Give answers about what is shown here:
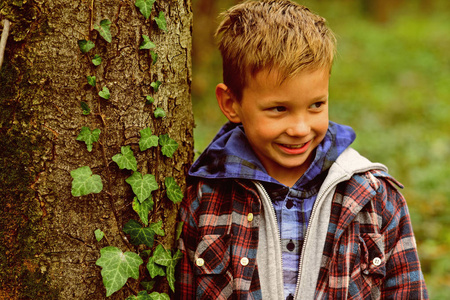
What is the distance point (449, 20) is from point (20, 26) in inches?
759

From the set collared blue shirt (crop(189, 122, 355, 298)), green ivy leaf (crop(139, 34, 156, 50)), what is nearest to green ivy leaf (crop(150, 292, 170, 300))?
collared blue shirt (crop(189, 122, 355, 298))

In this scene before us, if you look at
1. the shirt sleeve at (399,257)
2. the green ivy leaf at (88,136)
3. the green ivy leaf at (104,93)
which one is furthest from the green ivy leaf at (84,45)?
the shirt sleeve at (399,257)

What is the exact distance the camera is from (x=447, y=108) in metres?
8.52

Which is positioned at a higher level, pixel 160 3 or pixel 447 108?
pixel 447 108

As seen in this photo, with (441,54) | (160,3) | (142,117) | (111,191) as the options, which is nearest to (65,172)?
(111,191)

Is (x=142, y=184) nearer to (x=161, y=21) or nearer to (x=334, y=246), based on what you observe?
(x=161, y=21)

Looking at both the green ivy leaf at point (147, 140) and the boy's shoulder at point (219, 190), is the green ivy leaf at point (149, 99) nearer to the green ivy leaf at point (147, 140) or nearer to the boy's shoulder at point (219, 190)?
the green ivy leaf at point (147, 140)

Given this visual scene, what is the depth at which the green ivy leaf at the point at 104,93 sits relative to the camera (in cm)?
177

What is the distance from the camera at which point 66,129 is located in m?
1.77

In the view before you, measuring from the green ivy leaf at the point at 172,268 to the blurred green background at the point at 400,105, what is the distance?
127 centimetres

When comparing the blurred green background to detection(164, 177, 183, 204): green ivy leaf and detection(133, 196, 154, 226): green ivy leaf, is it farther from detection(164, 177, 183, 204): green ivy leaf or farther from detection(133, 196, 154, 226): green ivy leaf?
detection(133, 196, 154, 226): green ivy leaf

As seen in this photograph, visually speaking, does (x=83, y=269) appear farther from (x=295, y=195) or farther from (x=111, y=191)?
(x=295, y=195)

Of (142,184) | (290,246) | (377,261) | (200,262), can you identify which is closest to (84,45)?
(142,184)

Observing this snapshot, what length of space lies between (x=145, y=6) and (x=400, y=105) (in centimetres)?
778
